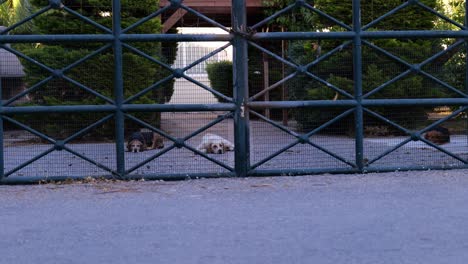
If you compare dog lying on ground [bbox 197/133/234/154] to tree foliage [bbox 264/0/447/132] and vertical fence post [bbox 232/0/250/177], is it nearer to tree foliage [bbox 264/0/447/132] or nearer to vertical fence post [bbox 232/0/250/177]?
tree foliage [bbox 264/0/447/132]

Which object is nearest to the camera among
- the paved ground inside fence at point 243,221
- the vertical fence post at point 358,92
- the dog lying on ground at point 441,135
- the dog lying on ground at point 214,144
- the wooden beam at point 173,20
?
the paved ground inside fence at point 243,221

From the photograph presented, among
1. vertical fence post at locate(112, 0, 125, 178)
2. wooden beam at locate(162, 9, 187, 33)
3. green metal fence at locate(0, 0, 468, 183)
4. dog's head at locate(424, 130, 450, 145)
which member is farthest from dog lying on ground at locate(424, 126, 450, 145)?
wooden beam at locate(162, 9, 187, 33)

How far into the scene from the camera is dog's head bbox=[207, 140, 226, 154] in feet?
35.1

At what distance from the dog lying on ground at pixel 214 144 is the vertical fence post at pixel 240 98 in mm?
1332

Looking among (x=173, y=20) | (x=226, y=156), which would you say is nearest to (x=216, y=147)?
(x=226, y=156)

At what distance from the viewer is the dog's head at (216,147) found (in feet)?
35.1

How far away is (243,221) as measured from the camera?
6.23 m

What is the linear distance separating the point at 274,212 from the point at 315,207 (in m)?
0.44

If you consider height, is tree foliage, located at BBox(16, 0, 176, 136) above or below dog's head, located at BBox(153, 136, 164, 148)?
above

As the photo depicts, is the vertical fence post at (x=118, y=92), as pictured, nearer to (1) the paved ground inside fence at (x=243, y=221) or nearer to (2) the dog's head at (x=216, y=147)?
(1) the paved ground inside fence at (x=243, y=221)

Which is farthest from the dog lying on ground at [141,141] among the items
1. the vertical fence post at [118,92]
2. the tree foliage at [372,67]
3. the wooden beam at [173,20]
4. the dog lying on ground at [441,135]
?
the dog lying on ground at [441,135]

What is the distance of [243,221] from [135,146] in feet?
16.1

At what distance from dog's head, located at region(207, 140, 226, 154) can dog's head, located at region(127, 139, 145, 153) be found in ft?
3.39

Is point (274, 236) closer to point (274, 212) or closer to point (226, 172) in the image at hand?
point (274, 212)
